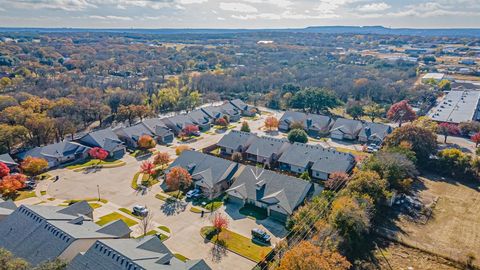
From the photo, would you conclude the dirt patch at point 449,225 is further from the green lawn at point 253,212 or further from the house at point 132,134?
the house at point 132,134

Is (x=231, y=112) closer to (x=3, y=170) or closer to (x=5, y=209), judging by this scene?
(x=3, y=170)

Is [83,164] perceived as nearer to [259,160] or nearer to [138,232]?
[138,232]

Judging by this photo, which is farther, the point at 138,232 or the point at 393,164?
the point at 393,164

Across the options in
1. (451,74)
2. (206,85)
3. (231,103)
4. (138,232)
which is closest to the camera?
(138,232)

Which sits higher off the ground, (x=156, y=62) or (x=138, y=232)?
(x=156, y=62)

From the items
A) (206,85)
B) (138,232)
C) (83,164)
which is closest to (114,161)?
(83,164)

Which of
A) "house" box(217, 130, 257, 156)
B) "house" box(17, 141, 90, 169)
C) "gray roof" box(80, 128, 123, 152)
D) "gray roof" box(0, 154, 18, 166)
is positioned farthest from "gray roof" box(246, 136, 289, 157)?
"gray roof" box(0, 154, 18, 166)
